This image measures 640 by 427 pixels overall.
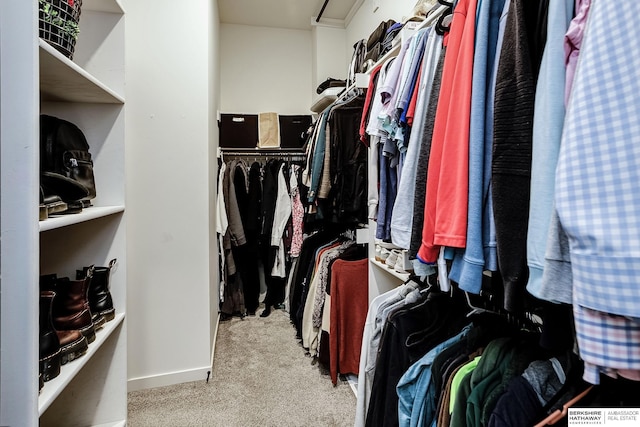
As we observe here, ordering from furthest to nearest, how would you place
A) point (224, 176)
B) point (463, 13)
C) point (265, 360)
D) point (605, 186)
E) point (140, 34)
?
point (224, 176)
point (265, 360)
point (140, 34)
point (463, 13)
point (605, 186)

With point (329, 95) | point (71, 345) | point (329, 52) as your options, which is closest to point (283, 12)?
point (329, 52)

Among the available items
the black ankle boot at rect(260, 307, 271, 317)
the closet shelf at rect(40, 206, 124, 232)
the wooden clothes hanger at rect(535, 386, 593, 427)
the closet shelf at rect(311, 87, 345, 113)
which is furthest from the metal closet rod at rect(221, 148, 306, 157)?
the wooden clothes hanger at rect(535, 386, 593, 427)

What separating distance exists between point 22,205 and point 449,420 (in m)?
1.10

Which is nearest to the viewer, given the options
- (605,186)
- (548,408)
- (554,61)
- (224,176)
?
(605,186)

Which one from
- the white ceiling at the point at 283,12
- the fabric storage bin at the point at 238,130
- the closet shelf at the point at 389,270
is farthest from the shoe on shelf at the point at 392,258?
the white ceiling at the point at 283,12

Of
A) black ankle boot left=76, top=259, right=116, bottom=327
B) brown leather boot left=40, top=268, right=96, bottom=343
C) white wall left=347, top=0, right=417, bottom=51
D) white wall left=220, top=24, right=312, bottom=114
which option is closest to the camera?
brown leather boot left=40, top=268, right=96, bottom=343

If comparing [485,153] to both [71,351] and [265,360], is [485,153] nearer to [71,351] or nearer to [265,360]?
[71,351]

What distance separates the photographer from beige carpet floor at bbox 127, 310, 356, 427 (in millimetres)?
1663

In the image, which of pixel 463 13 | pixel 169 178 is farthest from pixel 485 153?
pixel 169 178

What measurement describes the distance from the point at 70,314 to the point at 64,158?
467 mm

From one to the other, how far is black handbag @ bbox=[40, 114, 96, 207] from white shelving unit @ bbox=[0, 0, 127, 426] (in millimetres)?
80

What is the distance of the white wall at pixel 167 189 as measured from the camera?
1.88 metres

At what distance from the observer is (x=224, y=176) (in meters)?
2.87

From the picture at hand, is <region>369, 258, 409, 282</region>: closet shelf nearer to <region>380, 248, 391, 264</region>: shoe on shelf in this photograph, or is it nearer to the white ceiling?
<region>380, 248, 391, 264</region>: shoe on shelf
